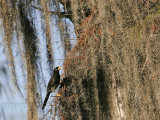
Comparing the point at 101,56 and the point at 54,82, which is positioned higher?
the point at 101,56

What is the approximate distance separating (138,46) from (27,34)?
74 centimetres

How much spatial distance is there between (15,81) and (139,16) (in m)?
0.84

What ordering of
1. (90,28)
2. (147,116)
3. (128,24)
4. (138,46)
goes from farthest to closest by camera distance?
(90,28) < (128,24) < (138,46) < (147,116)

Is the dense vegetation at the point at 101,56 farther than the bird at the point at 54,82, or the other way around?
the bird at the point at 54,82

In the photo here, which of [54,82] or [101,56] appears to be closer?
[101,56]

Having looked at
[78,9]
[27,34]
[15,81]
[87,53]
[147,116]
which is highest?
[78,9]

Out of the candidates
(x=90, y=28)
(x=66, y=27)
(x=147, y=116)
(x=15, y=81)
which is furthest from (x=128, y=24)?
(x=15, y=81)

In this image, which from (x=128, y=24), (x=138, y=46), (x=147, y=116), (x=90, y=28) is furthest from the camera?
(x=90, y=28)

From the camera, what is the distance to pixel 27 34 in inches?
75.0

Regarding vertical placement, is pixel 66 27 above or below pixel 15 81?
above

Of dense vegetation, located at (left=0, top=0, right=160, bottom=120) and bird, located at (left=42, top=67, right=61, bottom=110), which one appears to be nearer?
dense vegetation, located at (left=0, top=0, right=160, bottom=120)

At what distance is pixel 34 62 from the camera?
1.91m

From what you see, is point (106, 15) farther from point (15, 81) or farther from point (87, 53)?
point (15, 81)

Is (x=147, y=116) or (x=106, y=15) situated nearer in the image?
(x=147, y=116)
